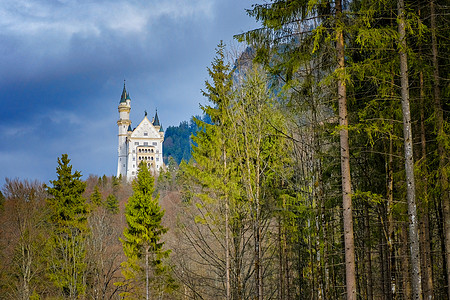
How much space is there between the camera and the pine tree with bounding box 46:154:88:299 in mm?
24406

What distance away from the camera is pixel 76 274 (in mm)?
24469

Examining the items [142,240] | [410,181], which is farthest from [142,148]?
[410,181]

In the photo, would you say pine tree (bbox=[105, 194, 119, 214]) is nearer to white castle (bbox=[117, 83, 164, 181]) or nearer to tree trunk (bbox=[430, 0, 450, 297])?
white castle (bbox=[117, 83, 164, 181])

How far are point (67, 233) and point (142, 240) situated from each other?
5413 millimetres

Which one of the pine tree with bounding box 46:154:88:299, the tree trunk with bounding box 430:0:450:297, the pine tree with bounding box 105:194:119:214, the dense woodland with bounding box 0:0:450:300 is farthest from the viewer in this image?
the pine tree with bounding box 105:194:119:214

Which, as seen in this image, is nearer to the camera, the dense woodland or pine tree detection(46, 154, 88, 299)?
the dense woodland

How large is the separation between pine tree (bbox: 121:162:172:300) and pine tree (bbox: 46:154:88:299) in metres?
2.71

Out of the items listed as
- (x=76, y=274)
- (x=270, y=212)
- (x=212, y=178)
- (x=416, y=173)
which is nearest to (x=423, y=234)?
(x=416, y=173)

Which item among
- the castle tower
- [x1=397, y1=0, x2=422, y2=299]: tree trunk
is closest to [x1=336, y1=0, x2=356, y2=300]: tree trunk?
[x1=397, y1=0, x2=422, y2=299]: tree trunk

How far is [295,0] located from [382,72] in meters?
2.41

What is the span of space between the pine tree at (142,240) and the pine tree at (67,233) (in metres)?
2.71

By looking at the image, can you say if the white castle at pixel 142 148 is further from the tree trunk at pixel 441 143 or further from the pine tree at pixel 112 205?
the tree trunk at pixel 441 143

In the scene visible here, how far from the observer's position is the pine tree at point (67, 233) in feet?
80.1

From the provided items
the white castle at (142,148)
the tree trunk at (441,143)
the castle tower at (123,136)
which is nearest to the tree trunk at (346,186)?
the tree trunk at (441,143)
